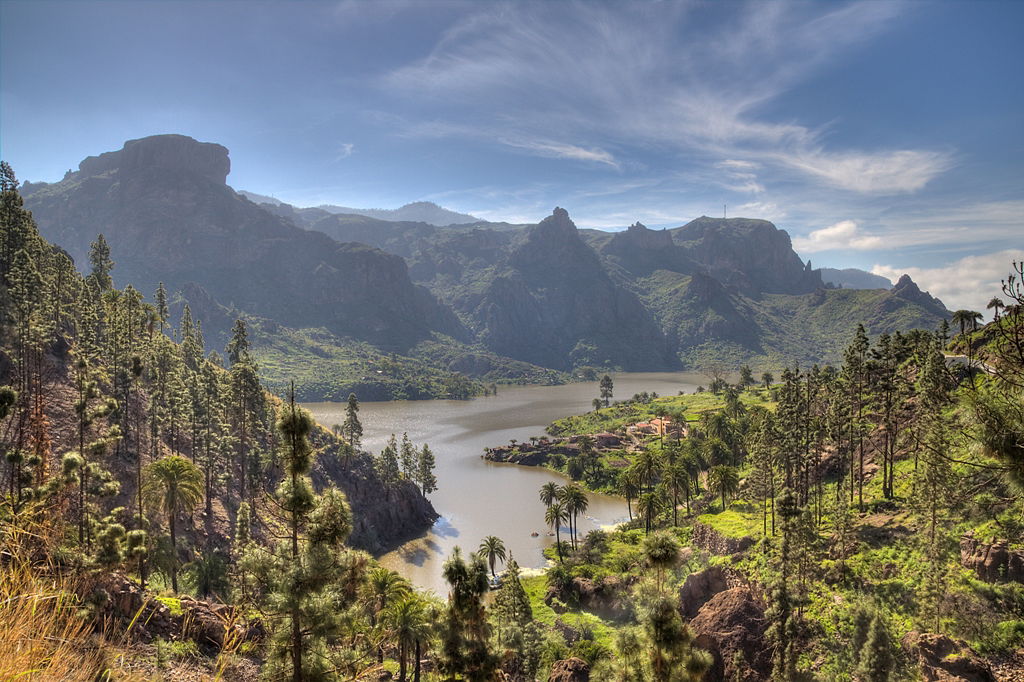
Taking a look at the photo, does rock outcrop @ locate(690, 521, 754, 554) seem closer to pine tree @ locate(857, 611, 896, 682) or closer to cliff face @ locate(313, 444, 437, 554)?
pine tree @ locate(857, 611, 896, 682)

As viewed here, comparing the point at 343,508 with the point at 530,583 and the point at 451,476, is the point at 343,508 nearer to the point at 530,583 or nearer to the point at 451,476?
the point at 530,583

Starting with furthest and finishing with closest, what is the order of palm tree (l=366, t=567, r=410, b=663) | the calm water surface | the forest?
the calm water surface, palm tree (l=366, t=567, r=410, b=663), the forest

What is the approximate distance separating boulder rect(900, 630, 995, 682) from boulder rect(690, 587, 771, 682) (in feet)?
25.8

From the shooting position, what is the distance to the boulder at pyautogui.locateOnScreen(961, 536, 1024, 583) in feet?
93.2

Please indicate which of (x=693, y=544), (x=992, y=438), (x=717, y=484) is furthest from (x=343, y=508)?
(x=717, y=484)

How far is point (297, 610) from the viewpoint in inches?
456

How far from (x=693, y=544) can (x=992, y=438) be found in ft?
157

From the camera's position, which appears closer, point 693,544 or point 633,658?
point 633,658

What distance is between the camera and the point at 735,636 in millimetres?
30812

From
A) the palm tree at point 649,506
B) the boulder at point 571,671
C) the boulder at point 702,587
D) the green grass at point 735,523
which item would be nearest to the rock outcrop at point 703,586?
the boulder at point 702,587

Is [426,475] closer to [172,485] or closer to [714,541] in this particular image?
[714,541]

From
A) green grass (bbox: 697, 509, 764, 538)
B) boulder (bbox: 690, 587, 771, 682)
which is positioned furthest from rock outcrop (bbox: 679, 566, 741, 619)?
green grass (bbox: 697, 509, 764, 538)

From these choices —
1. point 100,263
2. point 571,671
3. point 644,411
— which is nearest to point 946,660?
point 571,671

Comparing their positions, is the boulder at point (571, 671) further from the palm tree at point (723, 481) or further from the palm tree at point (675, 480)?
the palm tree at point (675, 480)
